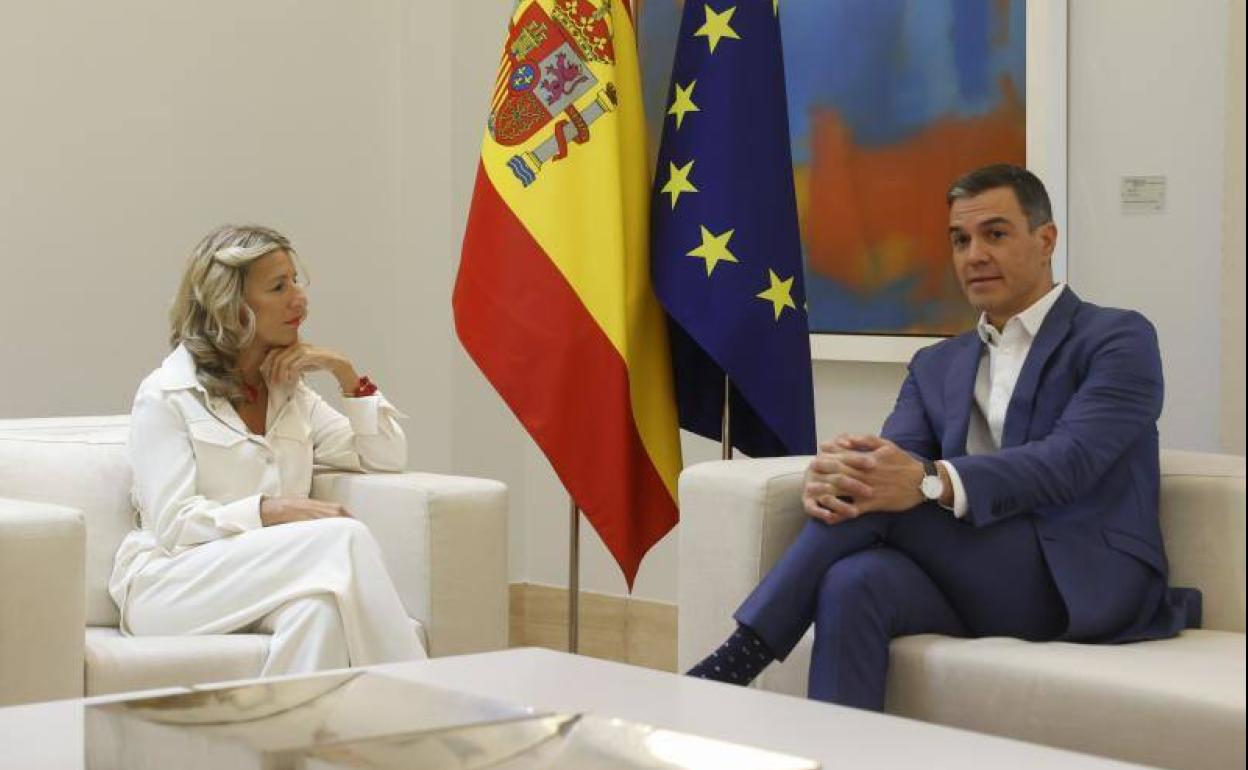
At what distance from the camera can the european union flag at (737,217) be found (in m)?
3.69

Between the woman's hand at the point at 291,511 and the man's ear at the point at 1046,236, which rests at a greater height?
the man's ear at the point at 1046,236

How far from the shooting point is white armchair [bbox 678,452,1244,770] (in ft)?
7.75

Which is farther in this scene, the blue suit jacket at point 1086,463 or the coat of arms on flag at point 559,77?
the coat of arms on flag at point 559,77

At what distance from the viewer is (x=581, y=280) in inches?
149

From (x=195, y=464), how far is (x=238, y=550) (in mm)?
215

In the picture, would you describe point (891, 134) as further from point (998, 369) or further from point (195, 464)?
point (195, 464)

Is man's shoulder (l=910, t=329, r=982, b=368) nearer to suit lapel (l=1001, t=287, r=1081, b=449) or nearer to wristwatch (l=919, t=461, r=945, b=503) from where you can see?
suit lapel (l=1001, t=287, r=1081, b=449)

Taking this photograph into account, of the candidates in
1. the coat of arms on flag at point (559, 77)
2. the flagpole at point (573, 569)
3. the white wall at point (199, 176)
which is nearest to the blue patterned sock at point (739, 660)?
the flagpole at point (573, 569)

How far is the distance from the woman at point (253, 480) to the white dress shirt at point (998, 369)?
114 centimetres

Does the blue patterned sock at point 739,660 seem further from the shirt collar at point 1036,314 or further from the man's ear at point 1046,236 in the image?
the man's ear at point 1046,236

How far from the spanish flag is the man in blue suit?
35.5 inches

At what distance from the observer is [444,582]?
332cm

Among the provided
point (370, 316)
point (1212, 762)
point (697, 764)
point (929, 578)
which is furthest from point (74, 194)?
point (697, 764)

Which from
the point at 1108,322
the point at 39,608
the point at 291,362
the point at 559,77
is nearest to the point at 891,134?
the point at 559,77
